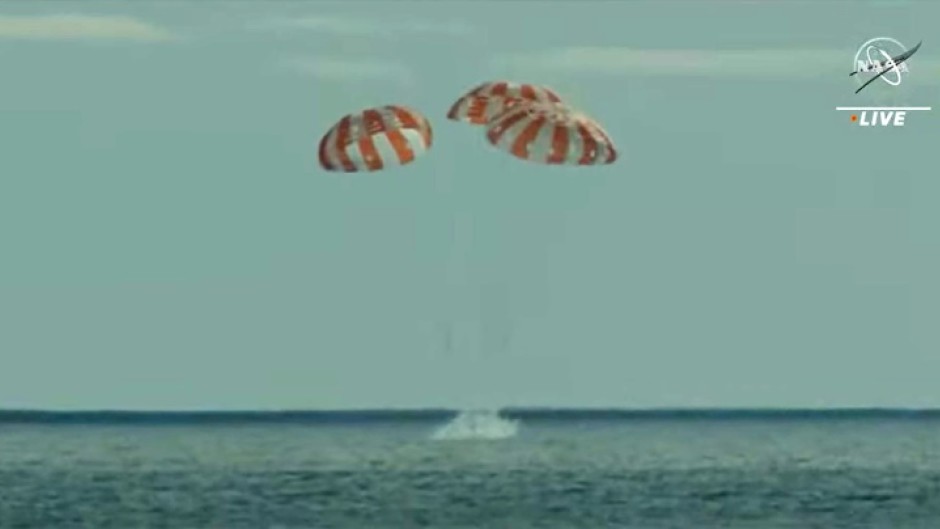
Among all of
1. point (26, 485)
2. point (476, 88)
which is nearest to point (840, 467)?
point (476, 88)

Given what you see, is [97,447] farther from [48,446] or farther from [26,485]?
[26,485]

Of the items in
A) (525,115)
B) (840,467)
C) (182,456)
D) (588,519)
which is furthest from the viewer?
(182,456)

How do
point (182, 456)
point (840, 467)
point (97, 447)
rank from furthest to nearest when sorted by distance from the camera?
1. point (97, 447)
2. point (182, 456)
3. point (840, 467)

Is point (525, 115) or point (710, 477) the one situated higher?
point (525, 115)
